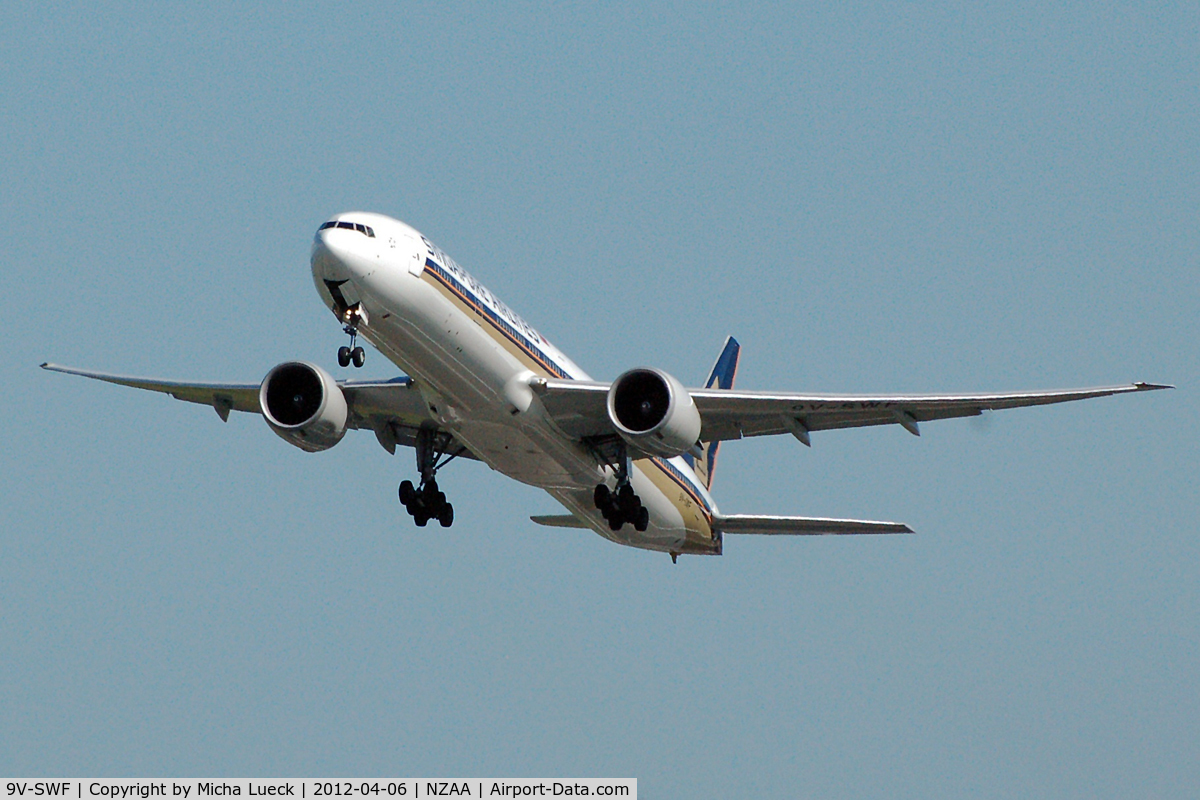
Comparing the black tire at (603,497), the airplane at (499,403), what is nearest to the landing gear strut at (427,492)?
the airplane at (499,403)

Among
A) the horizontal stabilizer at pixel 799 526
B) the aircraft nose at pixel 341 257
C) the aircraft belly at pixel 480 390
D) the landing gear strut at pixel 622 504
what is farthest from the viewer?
the horizontal stabilizer at pixel 799 526

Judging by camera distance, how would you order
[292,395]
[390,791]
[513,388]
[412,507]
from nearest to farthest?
[390,791], [513,388], [292,395], [412,507]

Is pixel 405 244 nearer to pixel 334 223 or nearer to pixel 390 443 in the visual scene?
pixel 334 223

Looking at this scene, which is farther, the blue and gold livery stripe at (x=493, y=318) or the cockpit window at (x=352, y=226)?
the blue and gold livery stripe at (x=493, y=318)

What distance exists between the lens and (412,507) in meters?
39.4

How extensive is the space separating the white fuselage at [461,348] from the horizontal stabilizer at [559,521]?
307cm

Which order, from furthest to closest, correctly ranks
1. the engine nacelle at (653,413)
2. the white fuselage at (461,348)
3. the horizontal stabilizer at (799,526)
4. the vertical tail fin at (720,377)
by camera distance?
the vertical tail fin at (720,377) → the horizontal stabilizer at (799,526) → the engine nacelle at (653,413) → the white fuselage at (461,348)

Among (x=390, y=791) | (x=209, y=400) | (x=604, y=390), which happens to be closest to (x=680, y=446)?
(x=604, y=390)

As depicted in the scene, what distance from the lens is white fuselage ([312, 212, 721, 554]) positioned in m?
32.2

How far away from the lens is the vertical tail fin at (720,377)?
1887 inches

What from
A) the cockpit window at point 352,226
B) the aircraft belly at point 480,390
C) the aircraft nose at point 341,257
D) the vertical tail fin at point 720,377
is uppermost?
the vertical tail fin at point 720,377

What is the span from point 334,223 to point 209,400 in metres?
10.2

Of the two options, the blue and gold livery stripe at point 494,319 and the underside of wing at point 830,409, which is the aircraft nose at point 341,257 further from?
the underside of wing at point 830,409

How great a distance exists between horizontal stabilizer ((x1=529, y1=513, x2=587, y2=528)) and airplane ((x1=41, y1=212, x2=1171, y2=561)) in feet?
5.59
